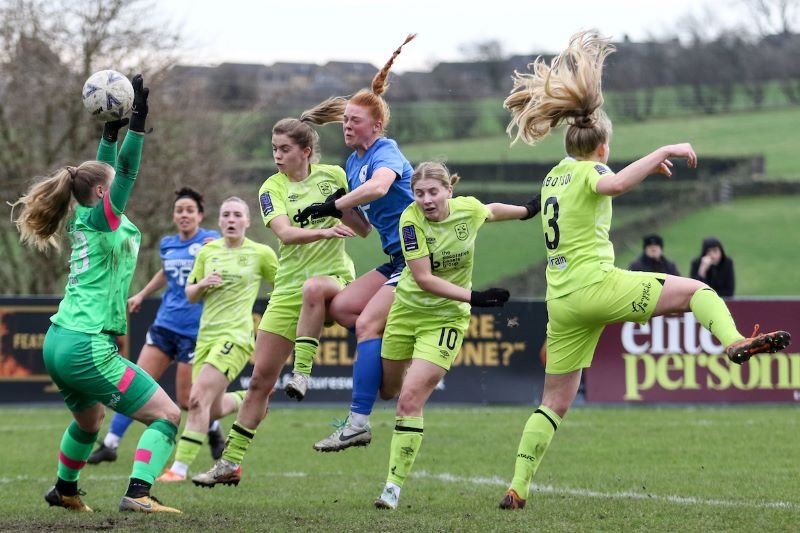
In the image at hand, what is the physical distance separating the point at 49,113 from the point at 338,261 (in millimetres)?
17780

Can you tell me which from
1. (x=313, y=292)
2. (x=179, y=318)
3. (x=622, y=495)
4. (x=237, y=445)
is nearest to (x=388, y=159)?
(x=313, y=292)

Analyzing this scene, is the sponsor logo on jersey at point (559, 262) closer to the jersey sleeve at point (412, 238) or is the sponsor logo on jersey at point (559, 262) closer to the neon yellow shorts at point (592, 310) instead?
the neon yellow shorts at point (592, 310)

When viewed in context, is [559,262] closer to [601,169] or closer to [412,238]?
[601,169]

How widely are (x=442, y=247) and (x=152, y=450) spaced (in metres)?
2.15

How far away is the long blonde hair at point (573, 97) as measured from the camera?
736 cm

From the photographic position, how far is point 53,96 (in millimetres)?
24719

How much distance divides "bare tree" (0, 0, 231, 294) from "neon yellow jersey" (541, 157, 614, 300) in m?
18.3

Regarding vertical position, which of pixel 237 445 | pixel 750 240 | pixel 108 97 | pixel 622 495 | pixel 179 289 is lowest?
pixel 622 495

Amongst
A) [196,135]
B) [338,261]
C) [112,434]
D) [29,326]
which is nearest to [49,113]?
[196,135]

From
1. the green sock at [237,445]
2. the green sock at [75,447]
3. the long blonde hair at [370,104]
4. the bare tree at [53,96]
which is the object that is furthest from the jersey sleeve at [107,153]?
the bare tree at [53,96]

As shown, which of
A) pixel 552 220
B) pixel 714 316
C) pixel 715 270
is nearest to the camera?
pixel 714 316

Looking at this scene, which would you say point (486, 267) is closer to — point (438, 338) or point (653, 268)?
point (653, 268)

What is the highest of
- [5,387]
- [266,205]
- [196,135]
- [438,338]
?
[196,135]

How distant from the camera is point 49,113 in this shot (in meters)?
24.7
